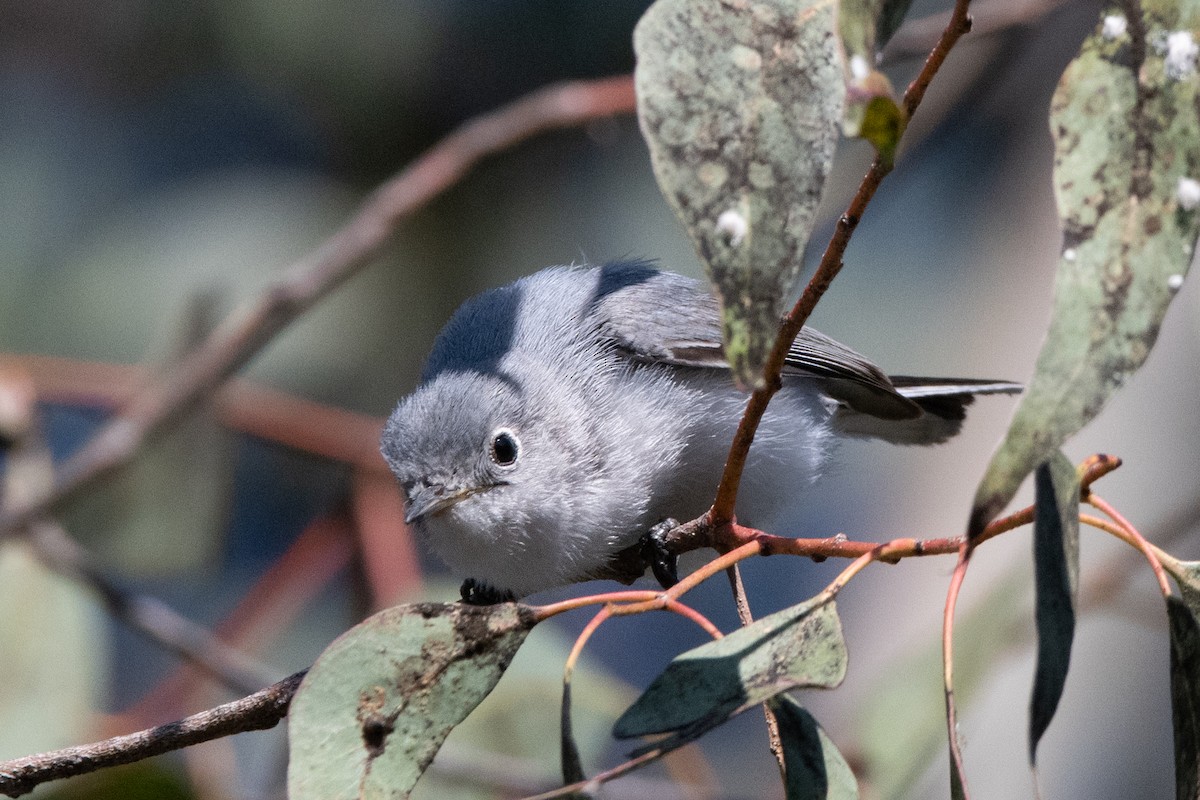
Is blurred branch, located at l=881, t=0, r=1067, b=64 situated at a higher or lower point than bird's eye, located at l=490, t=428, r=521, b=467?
→ higher

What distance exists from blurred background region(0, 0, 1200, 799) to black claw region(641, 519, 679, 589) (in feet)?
1.52

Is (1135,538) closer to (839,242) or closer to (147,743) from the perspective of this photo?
(839,242)

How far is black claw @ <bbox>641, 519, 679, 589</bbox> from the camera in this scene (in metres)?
1.69

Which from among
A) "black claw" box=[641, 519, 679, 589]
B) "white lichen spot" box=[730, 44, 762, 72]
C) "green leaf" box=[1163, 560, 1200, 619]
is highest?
"white lichen spot" box=[730, 44, 762, 72]

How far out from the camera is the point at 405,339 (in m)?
4.15

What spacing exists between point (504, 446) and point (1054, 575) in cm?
105

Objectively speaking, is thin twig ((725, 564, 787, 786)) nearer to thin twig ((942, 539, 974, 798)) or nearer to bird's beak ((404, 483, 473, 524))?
thin twig ((942, 539, 974, 798))

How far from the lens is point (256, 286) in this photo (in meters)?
3.95

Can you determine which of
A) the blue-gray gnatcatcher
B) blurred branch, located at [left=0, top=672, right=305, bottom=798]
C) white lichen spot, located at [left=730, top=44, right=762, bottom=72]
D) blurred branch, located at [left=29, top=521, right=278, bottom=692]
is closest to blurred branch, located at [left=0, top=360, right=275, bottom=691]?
blurred branch, located at [left=29, top=521, right=278, bottom=692]

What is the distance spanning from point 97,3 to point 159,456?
2.28 meters

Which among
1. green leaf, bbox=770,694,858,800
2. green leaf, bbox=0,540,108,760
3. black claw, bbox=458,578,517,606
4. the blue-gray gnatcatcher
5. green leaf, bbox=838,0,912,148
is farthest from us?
green leaf, bbox=0,540,108,760

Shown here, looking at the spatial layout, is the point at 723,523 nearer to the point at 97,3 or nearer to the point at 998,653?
the point at 998,653

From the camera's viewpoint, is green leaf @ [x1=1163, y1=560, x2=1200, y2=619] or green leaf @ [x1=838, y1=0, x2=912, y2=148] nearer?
green leaf @ [x1=838, y1=0, x2=912, y2=148]

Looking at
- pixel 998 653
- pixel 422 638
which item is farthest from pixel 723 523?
pixel 998 653
